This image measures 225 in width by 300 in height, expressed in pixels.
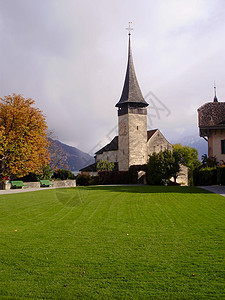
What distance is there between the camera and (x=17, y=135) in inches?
826

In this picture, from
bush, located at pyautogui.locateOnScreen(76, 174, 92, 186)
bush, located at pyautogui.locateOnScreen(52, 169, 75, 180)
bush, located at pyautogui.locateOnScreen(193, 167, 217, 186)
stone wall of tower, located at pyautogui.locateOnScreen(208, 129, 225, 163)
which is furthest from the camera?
bush, located at pyautogui.locateOnScreen(52, 169, 75, 180)

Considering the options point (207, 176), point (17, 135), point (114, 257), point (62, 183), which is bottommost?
point (114, 257)

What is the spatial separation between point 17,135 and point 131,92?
3740 centimetres

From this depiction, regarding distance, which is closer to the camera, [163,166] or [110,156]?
[163,166]

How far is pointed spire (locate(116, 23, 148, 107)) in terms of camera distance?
179 ft

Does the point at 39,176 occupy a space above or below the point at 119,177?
above

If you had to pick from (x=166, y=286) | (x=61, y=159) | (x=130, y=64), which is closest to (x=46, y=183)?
(x=61, y=159)

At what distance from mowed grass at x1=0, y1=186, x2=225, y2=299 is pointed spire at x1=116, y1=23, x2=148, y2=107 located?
1799 inches

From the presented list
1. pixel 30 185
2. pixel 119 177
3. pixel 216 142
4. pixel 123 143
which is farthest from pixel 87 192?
pixel 123 143

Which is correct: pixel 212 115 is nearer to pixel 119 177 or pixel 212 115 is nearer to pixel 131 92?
pixel 119 177

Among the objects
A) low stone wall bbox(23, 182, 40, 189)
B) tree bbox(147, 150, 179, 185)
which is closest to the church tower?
tree bbox(147, 150, 179, 185)

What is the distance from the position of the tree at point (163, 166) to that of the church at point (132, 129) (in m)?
19.0

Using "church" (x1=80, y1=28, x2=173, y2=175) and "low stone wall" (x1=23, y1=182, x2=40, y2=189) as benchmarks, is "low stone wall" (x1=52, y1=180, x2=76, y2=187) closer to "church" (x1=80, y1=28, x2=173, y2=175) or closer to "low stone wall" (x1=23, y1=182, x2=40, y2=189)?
"low stone wall" (x1=23, y1=182, x2=40, y2=189)

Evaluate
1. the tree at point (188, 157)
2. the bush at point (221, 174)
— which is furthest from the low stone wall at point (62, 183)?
the tree at point (188, 157)
